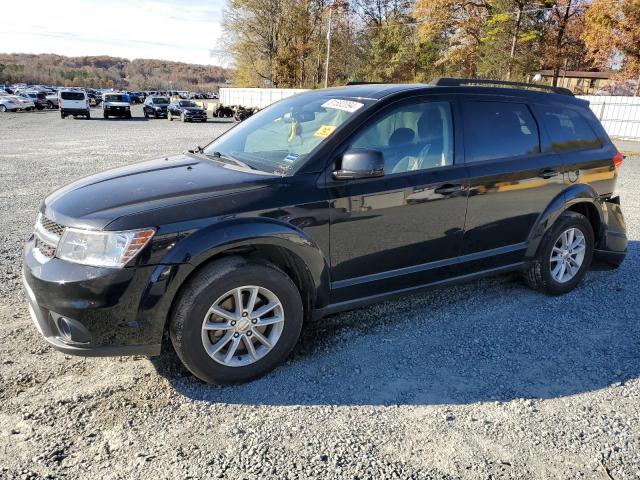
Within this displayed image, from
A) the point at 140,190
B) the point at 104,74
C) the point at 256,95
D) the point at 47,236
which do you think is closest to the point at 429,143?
the point at 140,190

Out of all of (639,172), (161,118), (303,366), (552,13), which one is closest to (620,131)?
(639,172)

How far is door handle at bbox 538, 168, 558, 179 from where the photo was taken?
168 inches

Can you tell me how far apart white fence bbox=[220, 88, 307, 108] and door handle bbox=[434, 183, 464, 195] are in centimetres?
3917

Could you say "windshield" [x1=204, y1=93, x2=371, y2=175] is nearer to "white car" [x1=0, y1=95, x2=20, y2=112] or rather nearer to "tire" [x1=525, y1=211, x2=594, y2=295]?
"tire" [x1=525, y1=211, x2=594, y2=295]

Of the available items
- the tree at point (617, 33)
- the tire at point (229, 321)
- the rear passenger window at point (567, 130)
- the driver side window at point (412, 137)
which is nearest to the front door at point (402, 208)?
the driver side window at point (412, 137)

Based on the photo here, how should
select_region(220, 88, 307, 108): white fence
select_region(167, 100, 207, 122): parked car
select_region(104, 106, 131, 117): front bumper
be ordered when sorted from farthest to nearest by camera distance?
select_region(220, 88, 307, 108): white fence
select_region(104, 106, 131, 117): front bumper
select_region(167, 100, 207, 122): parked car

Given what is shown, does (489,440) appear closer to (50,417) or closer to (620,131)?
(50,417)

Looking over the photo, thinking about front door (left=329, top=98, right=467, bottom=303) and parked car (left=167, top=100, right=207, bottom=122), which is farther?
parked car (left=167, top=100, right=207, bottom=122)

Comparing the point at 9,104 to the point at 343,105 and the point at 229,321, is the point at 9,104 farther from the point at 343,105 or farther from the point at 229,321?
the point at 229,321

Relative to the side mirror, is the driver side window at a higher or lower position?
higher

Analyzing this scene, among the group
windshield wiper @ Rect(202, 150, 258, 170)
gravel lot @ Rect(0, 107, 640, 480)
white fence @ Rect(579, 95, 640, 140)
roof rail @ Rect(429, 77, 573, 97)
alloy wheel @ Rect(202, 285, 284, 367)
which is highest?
white fence @ Rect(579, 95, 640, 140)

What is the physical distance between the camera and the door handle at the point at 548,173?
4261mm

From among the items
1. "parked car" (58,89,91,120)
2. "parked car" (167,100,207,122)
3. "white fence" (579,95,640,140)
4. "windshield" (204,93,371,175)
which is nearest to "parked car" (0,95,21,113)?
"parked car" (58,89,91,120)

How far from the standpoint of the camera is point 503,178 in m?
4.02
